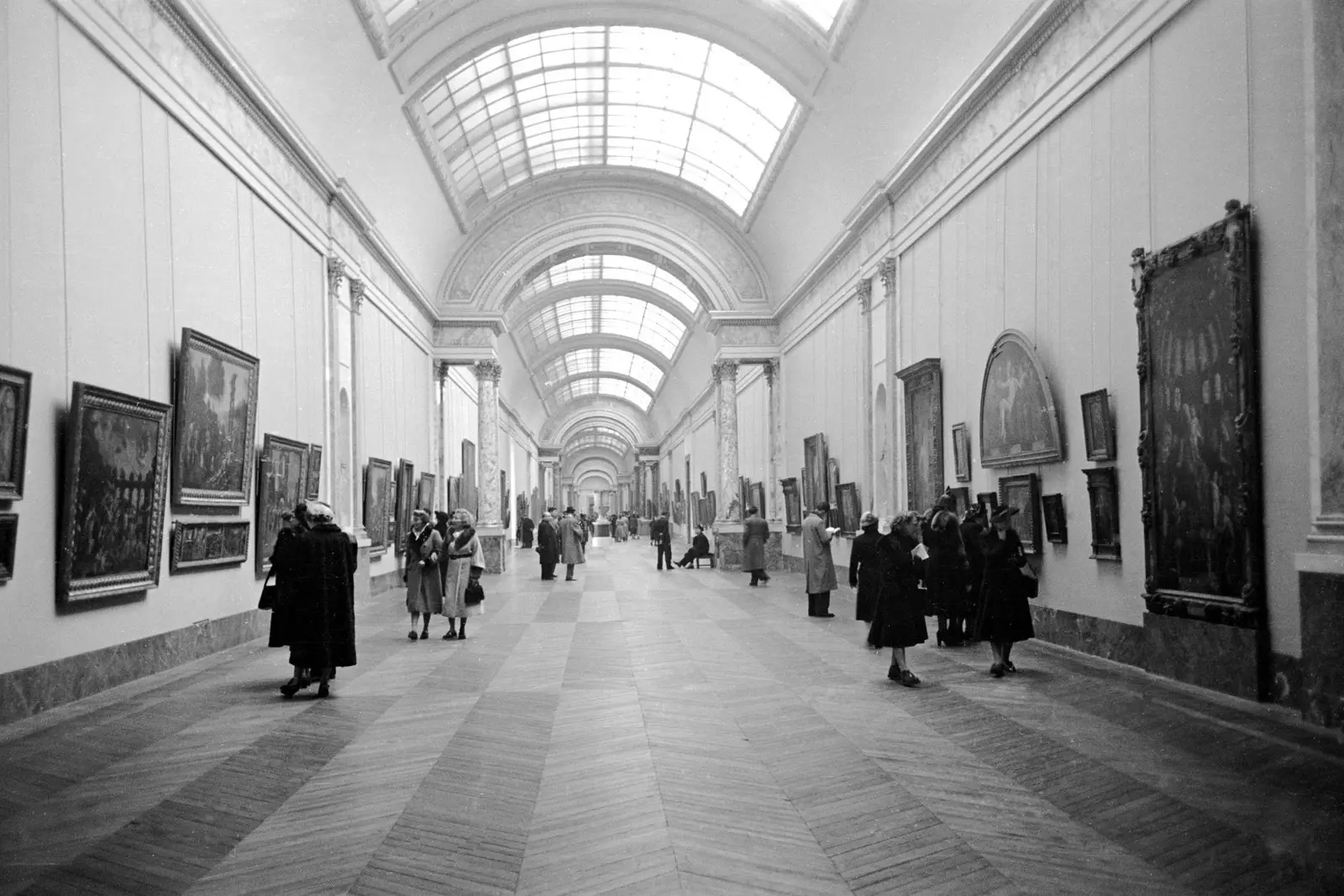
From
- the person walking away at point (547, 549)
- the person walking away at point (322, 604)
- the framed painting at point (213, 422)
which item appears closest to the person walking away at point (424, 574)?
the framed painting at point (213, 422)

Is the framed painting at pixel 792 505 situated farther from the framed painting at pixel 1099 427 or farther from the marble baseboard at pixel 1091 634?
the framed painting at pixel 1099 427

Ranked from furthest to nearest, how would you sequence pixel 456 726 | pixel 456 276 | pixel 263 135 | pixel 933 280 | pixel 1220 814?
pixel 456 276 → pixel 933 280 → pixel 263 135 → pixel 456 726 → pixel 1220 814

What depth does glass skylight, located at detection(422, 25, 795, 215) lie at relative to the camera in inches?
781

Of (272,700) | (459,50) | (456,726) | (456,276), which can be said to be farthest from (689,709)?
(456,276)

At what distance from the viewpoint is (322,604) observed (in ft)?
27.6

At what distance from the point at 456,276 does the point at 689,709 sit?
20.3 metres

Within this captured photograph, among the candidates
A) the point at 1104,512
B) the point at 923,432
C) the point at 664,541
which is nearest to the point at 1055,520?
the point at 1104,512

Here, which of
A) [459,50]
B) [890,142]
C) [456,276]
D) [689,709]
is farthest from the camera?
[456,276]

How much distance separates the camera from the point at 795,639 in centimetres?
1189

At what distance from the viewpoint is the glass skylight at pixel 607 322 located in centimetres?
3900

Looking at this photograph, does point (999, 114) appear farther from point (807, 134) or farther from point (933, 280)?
point (807, 134)

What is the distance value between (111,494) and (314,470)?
21.8ft

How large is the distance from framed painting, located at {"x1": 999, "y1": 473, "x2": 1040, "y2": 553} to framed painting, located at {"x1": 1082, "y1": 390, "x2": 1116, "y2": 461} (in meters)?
1.27

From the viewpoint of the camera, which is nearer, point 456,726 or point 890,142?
point 456,726
